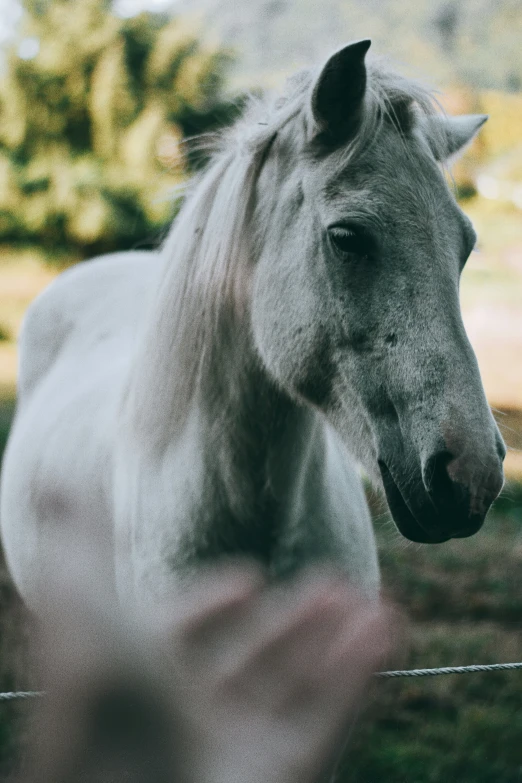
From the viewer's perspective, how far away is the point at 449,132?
163cm

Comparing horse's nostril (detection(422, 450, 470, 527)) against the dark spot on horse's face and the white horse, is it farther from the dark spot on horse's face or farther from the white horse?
the dark spot on horse's face

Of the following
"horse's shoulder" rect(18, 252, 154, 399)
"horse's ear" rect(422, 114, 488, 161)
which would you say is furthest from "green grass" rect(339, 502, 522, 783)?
"horse's shoulder" rect(18, 252, 154, 399)

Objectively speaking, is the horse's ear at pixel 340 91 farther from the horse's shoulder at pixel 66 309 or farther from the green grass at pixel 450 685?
the horse's shoulder at pixel 66 309

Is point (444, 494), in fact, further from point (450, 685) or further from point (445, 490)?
point (450, 685)

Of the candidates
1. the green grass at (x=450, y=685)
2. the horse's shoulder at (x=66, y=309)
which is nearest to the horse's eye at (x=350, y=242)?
the green grass at (x=450, y=685)

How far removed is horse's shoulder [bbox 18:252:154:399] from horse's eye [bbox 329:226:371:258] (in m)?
1.82

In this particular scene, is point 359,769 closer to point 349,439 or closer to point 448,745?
point 448,745

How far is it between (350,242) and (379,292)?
12 centimetres

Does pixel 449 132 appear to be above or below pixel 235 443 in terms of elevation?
above

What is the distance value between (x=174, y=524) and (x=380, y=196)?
2.73ft

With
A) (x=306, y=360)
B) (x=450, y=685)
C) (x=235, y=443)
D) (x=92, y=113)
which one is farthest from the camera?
(x=92, y=113)

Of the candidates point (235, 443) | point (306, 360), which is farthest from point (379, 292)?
point (235, 443)

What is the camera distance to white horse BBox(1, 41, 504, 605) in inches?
49.5

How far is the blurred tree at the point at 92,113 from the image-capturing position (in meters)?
13.8
